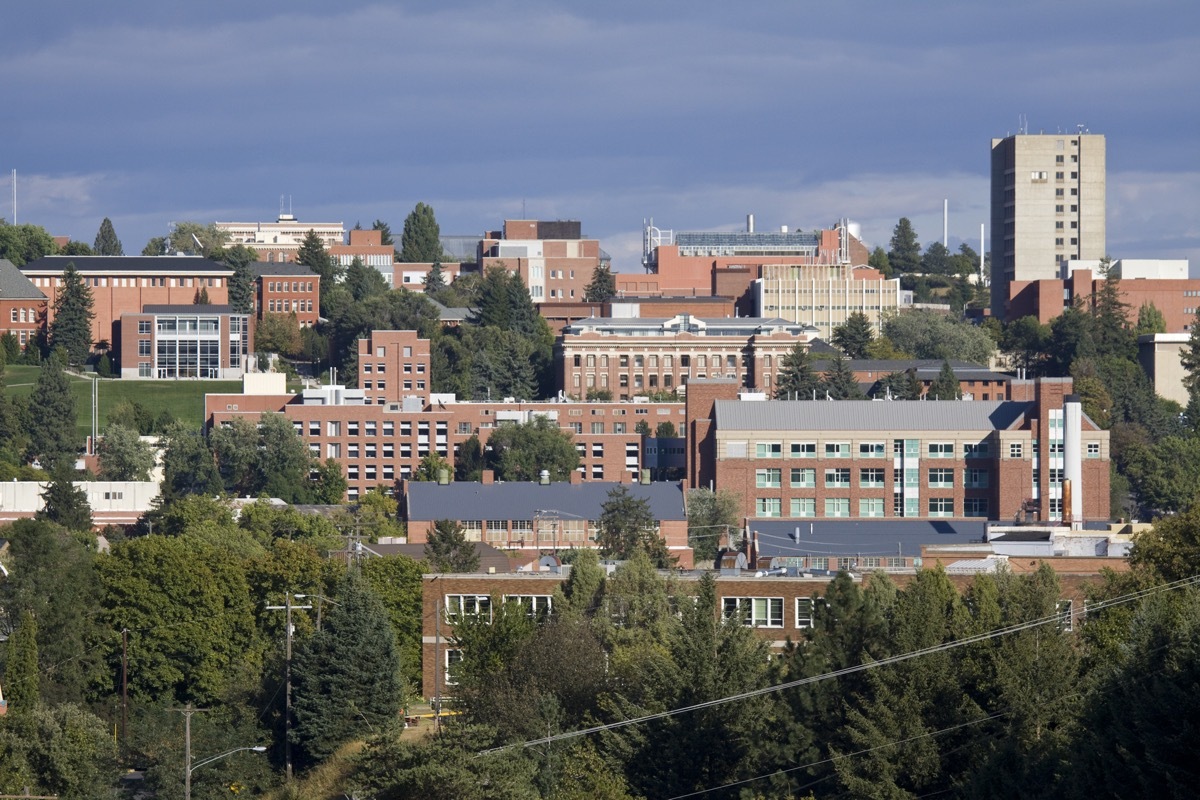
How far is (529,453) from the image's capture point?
158375 mm

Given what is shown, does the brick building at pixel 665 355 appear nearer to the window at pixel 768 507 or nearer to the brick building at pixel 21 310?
the window at pixel 768 507

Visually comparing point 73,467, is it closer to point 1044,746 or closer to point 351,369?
point 351,369

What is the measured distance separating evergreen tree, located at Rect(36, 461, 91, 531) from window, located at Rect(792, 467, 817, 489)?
42831mm

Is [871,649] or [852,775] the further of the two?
[871,649]

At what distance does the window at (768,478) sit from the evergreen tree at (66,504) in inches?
1602

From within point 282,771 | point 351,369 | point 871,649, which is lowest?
point 282,771

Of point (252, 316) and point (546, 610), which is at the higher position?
point (252, 316)

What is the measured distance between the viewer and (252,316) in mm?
194375

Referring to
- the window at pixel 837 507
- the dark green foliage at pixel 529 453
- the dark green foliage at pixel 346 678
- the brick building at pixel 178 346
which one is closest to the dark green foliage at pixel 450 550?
the dark green foliage at pixel 346 678

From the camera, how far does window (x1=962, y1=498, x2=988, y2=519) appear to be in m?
146

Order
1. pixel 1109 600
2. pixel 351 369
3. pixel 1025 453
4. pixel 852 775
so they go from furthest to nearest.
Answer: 1. pixel 351 369
2. pixel 1025 453
3. pixel 1109 600
4. pixel 852 775

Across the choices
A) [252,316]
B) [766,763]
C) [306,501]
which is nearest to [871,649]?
[766,763]

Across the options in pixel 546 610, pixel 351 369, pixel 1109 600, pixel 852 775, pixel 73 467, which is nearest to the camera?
pixel 852 775

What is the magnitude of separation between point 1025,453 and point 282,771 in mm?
81573
